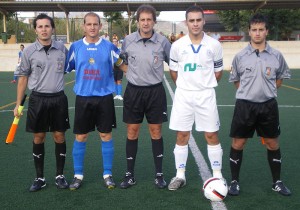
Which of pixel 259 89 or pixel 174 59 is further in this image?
pixel 174 59

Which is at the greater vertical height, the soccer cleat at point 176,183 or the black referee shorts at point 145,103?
the black referee shorts at point 145,103

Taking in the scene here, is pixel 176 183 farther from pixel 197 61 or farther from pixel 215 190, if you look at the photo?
pixel 197 61

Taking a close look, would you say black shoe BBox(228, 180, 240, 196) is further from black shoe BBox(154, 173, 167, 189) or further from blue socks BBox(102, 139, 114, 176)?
blue socks BBox(102, 139, 114, 176)

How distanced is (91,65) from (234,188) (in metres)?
2.13

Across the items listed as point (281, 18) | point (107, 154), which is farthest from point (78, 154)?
point (281, 18)

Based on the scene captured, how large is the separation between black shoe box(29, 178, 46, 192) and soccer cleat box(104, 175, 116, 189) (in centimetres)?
74

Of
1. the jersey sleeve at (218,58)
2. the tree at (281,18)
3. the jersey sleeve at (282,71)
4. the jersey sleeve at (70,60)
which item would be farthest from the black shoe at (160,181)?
the tree at (281,18)

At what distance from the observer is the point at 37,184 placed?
4211 millimetres

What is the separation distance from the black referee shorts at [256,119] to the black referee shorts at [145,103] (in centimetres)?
86

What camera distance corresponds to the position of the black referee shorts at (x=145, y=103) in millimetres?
4203

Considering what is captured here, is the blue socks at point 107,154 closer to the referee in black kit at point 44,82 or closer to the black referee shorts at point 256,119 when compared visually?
the referee in black kit at point 44,82

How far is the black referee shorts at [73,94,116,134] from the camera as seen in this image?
418 cm

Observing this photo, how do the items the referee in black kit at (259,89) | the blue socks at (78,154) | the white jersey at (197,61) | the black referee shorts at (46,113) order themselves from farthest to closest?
the blue socks at (78,154) < the black referee shorts at (46,113) < the white jersey at (197,61) < the referee in black kit at (259,89)

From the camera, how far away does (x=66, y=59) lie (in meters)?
4.22
